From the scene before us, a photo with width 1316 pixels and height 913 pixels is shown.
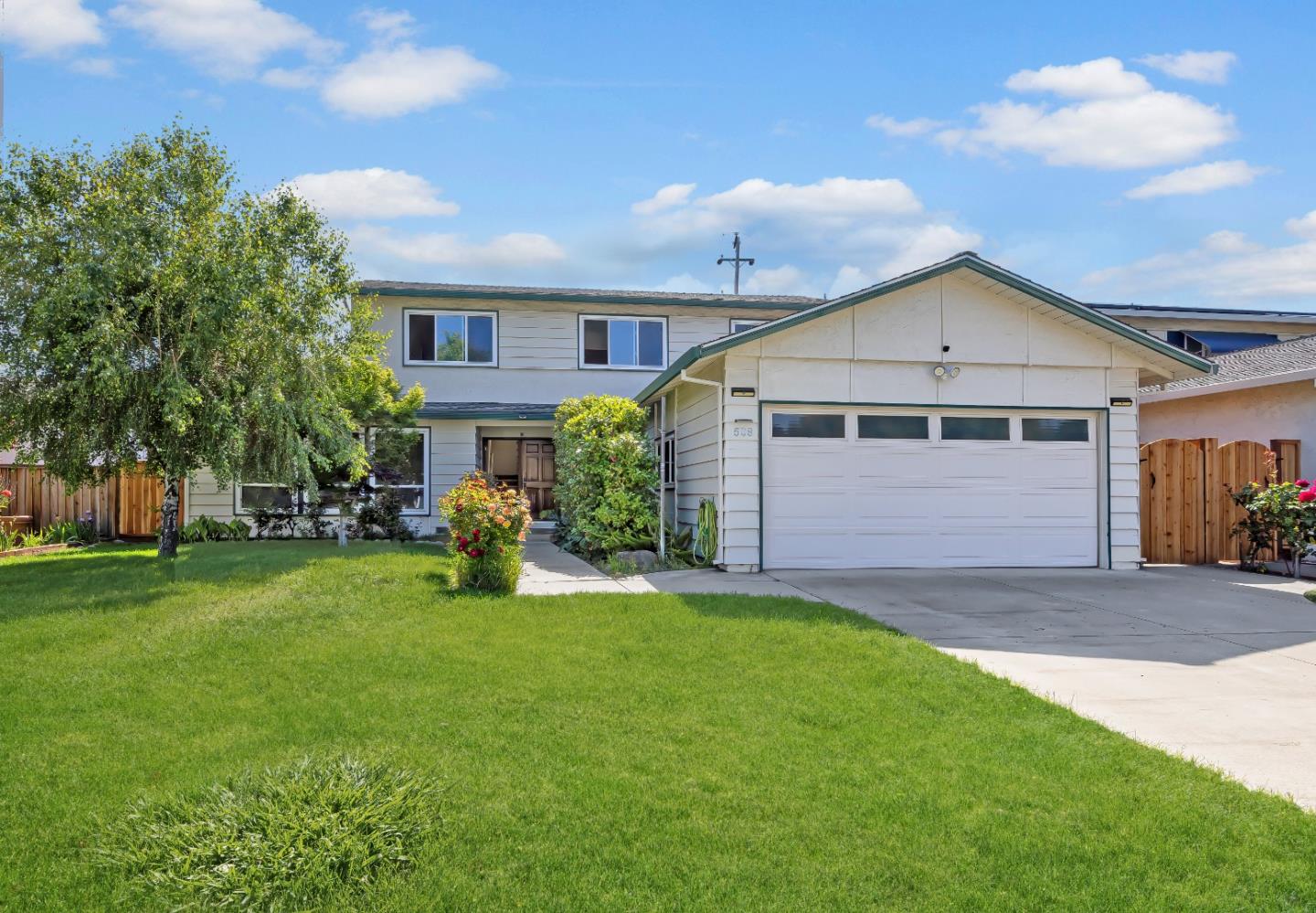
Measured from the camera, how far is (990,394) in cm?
1232

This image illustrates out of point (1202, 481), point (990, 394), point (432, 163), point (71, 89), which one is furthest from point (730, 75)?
point (1202, 481)

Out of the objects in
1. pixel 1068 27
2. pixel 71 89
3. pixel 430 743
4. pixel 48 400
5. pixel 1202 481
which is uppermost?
pixel 1068 27

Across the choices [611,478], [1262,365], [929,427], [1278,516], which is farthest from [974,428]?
[1262,365]

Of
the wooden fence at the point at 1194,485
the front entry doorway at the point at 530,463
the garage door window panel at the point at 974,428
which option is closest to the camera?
the garage door window panel at the point at 974,428

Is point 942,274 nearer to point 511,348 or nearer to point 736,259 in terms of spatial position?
point 511,348

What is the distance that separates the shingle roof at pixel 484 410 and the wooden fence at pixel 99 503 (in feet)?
17.1

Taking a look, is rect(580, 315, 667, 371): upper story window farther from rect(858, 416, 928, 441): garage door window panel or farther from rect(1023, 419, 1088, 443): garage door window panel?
rect(1023, 419, 1088, 443): garage door window panel

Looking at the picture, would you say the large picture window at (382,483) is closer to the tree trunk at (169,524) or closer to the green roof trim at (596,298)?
the tree trunk at (169,524)

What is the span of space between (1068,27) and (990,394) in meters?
4.61

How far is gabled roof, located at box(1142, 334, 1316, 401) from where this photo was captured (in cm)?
1317

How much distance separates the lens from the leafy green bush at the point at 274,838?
10.9ft

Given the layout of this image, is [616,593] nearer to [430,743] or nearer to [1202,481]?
[430,743]

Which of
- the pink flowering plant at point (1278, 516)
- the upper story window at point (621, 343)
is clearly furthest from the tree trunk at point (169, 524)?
the pink flowering plant at point (1278, 516)

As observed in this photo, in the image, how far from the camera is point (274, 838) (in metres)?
3.61
